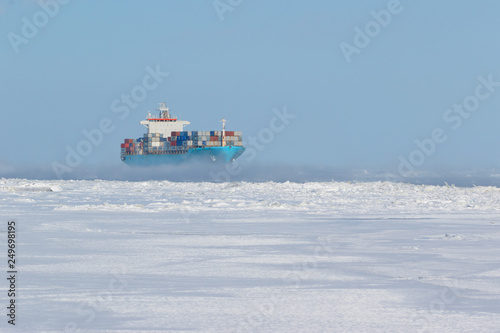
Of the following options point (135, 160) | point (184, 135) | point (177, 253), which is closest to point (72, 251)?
point (177, 253)

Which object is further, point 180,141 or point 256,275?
point 180,141

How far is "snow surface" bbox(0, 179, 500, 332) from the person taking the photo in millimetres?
5566

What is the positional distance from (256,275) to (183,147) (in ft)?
293

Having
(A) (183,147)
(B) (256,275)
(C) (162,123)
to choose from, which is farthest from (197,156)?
(B) (256,275)

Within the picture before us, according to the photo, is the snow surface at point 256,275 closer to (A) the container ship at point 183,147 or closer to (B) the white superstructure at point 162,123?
(A) the container ship at point 183,147

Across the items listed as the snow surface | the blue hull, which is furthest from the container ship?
the snow surface

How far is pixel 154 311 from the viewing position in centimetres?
584

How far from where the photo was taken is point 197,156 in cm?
9494

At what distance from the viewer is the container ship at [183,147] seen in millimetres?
95125

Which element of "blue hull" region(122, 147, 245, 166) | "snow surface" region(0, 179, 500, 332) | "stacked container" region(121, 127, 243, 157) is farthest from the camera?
"stacked container" region(121, 127, 243, 157)

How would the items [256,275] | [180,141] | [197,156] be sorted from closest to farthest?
[256,275]
[197,156]
[180,141]

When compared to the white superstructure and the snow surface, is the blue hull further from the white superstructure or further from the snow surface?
the snow surface

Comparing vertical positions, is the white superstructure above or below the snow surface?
above

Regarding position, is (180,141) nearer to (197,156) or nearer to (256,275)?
(197,156)
